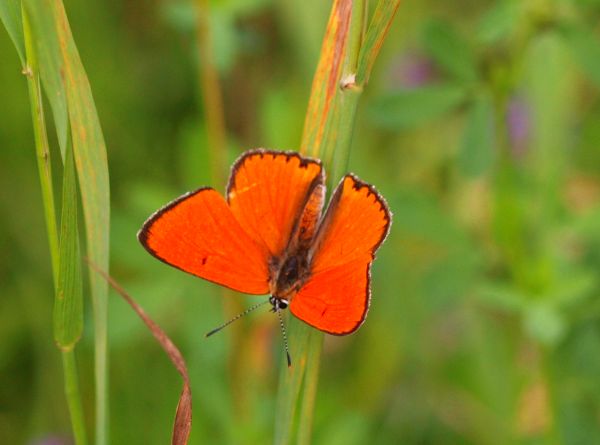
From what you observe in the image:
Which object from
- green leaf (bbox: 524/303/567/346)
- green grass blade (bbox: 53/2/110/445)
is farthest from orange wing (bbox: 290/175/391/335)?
green leaf (bbox: 524/303/567/346)

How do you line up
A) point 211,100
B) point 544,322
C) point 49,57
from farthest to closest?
point 211,100, point 544,322, point 49,57

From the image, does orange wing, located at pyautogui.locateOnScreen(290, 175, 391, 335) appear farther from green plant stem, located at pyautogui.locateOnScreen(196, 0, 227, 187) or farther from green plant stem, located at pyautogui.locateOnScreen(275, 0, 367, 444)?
green plant stem, located at pyautogui.locateOnScreen(196, 0, 227, 187)

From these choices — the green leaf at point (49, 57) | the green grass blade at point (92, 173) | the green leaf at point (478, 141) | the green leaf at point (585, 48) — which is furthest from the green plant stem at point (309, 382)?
the green leaf at point (585, 48)

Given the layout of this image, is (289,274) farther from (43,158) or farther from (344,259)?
(43,158)

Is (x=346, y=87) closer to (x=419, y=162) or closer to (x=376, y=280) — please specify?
(x=376, y=280)

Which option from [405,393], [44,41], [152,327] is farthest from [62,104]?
[405,393]

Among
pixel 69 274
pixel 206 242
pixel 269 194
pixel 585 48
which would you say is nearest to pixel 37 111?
pixel 69 274
